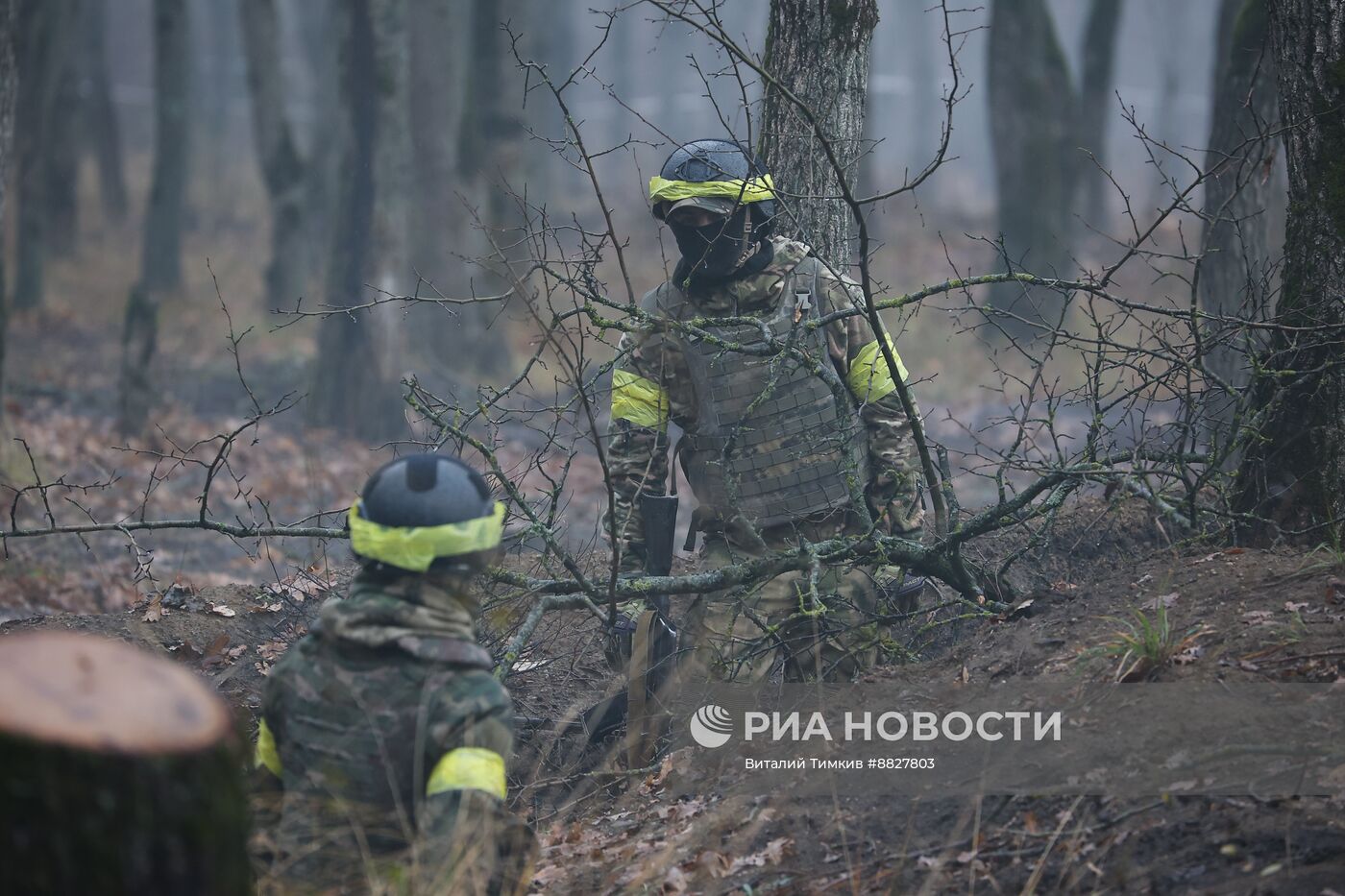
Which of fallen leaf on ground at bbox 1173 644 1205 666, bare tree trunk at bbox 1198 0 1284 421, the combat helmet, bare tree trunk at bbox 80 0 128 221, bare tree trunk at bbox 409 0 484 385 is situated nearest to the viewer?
the combat helmet

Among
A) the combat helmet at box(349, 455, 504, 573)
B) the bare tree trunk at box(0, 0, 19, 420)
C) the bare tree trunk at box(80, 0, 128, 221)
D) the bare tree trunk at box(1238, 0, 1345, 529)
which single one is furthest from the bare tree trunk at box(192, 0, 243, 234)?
the combat helmet at box(349, 455, 504, 573)

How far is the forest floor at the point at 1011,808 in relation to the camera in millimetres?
3191

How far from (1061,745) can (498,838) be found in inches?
72.3

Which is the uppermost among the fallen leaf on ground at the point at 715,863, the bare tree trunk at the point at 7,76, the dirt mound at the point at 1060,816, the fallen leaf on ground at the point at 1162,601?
the bare tree trunk at the point at 7,76

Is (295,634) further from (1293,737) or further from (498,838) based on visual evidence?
(1293,737)

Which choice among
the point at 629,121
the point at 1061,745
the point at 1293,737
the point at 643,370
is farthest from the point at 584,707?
the point at 629,121

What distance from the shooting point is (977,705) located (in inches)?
165

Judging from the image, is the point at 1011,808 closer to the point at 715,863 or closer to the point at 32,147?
the point at 715,863

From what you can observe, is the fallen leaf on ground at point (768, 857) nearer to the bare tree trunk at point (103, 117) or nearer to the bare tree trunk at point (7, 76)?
the bare tree trunk at point (7, 76)

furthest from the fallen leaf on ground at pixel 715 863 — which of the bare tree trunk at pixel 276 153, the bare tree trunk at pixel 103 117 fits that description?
the bare tree trunk at pixel 103 117

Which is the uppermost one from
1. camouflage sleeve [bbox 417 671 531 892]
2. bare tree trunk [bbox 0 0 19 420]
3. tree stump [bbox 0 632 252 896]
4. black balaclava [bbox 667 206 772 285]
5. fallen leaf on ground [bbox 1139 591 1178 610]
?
bare tree trunk [bbox 0 0 19 420]

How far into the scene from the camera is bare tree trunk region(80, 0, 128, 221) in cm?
2109

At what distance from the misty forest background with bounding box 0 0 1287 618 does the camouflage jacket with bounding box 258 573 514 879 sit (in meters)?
1.99

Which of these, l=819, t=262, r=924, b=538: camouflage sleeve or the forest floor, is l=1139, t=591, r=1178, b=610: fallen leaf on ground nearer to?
the forest floor
